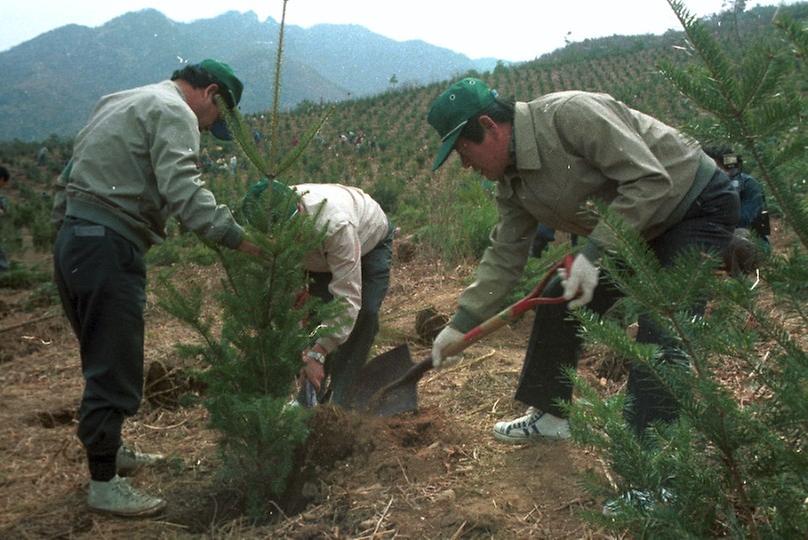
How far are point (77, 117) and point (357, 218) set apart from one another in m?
94.2

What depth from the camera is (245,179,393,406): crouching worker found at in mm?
3305

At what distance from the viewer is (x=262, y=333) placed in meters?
2.82

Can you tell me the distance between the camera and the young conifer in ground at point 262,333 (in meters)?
2.73

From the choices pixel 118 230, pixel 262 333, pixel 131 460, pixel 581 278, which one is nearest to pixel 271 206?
pixel 262 333

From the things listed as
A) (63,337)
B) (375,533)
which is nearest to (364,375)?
(375,533)

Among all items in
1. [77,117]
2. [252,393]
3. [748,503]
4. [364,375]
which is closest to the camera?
[748,503]

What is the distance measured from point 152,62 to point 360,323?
5123 inches

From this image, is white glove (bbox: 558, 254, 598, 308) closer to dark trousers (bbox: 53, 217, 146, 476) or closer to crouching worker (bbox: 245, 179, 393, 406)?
crouching worker (bbox: 245, 179, 393, 406)

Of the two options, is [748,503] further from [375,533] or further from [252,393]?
[252,393]

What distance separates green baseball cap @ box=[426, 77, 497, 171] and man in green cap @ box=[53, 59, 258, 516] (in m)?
0.88

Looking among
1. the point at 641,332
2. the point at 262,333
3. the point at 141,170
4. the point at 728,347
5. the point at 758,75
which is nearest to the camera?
the point at 758,75

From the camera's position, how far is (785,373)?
1.22m

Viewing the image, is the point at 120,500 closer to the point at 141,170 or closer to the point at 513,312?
the point at 141,170

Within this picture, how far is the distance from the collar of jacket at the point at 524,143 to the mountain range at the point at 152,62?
62.6 metres
